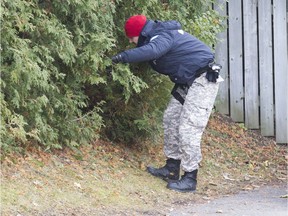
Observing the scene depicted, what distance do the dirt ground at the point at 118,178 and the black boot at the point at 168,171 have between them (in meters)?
0.09

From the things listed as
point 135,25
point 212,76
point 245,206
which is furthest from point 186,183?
point 135,25

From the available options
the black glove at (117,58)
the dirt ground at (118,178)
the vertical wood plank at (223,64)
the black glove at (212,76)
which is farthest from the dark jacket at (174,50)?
the vertical wood plank at (223,64)

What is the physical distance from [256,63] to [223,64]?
0.46 metres

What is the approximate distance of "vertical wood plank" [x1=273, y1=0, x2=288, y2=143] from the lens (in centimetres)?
1005

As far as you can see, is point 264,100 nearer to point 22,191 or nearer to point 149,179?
point 149,179

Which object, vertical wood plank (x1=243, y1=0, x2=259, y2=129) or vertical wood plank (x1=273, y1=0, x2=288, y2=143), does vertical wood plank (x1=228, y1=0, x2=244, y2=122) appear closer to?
vertical wood plank (x1=243, y1=0, x2=259, y2=129)

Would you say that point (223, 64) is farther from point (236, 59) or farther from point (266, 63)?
point (266, 63)

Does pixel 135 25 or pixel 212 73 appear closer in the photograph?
pixel 135 25

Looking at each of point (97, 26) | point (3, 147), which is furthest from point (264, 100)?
point (3, 147)

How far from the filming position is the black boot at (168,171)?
25.5ft

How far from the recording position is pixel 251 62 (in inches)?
399

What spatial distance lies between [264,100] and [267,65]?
50 cm

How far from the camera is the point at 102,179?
7105 mm

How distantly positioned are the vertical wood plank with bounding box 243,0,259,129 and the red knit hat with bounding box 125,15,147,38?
3.08 meters
